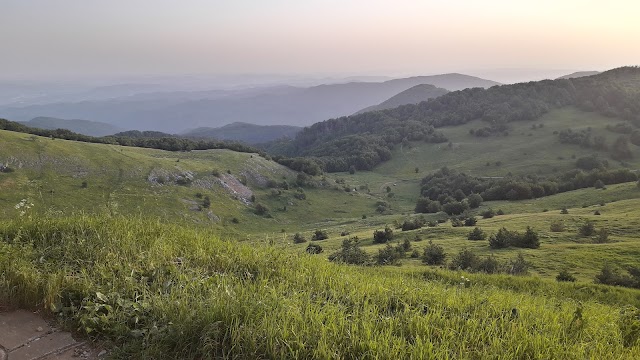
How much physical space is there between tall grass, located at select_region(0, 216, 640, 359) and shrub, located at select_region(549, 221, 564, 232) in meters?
41.1

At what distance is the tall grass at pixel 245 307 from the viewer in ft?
12.9

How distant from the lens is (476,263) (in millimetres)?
27625

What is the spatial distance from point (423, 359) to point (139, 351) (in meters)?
2.92

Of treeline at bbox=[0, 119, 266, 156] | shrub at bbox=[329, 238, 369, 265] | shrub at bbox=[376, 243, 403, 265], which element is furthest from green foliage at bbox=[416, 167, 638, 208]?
treeline at bbox=[0, 119, 266, 156]

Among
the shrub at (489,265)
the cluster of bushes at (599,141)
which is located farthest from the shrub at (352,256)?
the cluster of bushes at (599,141)

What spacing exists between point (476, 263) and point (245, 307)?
26.8 m

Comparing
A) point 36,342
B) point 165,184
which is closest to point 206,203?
point 165,184

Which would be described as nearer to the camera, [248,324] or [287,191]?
[248,324]

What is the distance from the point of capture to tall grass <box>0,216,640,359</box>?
3.94 metres

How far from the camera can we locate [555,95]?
643 feet

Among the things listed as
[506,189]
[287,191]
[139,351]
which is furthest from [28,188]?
[506,189]

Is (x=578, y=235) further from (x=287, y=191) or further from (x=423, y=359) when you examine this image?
(x=287, y=191)

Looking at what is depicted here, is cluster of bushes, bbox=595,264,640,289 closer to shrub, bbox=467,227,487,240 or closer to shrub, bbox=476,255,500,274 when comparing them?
shrub, bbox=476,255,500,274

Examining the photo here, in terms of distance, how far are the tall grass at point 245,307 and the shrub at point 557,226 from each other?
4110 centimetres
